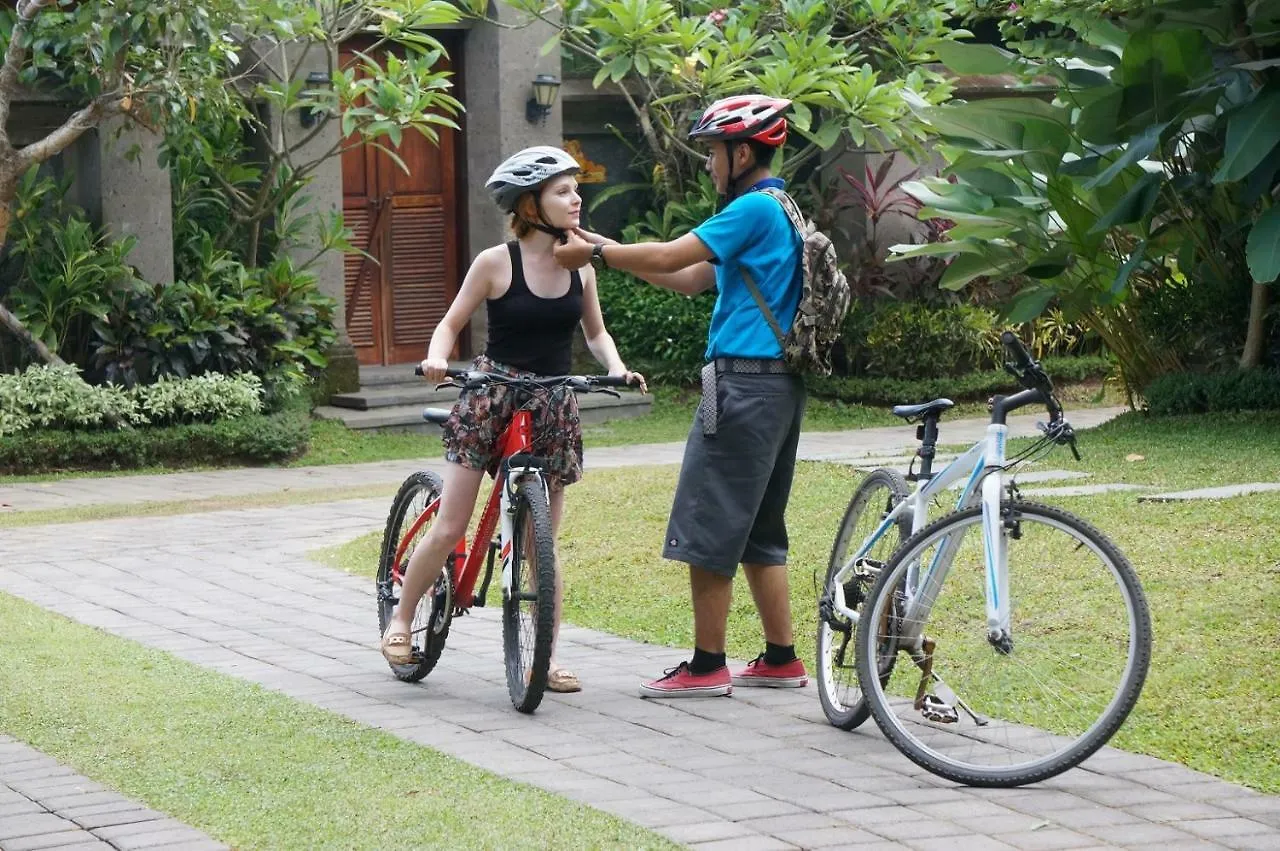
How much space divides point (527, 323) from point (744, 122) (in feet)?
3.29

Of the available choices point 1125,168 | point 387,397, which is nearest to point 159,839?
point 1125,168

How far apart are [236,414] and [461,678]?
793 cm

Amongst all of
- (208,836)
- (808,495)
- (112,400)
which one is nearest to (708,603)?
(208,836)

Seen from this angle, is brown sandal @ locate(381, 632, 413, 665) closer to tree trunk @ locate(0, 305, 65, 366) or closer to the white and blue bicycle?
the white and blue bicycle

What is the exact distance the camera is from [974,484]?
522 cm

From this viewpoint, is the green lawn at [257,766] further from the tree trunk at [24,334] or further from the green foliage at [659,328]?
the green foliage at [659,328]

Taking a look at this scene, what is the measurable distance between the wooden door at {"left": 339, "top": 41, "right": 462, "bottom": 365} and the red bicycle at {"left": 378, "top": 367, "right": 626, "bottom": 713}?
10369mm

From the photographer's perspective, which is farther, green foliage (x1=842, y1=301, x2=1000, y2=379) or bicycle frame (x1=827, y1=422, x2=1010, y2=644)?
green foliage (x1=842, y1=301, x2=1000, y2=379)

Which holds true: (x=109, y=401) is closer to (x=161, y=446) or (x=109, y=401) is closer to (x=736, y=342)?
(x=161, y=446)

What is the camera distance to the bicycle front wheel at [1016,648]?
490 centimetres

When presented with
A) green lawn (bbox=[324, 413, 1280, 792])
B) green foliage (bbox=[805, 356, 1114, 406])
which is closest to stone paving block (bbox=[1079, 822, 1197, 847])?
green lawn (bbox=[324, 413, 1280, 792])

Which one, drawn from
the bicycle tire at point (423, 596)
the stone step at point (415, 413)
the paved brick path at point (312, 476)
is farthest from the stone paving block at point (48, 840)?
the stone step at point (415, 413)

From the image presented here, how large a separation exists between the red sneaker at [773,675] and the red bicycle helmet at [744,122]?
5.80ft

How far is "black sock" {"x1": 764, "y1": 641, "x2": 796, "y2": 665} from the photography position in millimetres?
6273
